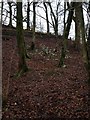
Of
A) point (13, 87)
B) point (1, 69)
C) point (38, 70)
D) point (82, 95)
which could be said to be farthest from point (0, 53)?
point (82, 95)

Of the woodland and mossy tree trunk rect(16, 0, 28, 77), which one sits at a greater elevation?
mossy tree trunk rect(16, 0, 28, 77)

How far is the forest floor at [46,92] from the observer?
12.0 meters

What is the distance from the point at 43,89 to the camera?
1465cm

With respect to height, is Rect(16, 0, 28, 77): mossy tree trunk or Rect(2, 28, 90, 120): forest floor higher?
Rect(16, 0, 28, 77): mossy tree trunk

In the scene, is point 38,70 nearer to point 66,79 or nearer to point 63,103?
point 66,79

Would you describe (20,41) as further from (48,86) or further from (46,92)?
(46,92)

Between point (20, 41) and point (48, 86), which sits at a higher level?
point (20, 41)

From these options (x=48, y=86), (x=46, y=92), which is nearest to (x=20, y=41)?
(x=48, y=86)

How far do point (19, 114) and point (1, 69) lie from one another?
8.16 metres

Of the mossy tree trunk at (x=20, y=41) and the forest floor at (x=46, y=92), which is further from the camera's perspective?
the mossy tree trunk at (x=20, y=41)

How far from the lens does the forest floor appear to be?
473 inches

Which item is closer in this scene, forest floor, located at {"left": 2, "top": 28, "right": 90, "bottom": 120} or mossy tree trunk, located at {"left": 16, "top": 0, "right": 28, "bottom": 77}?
forest floor, located at {"left": 2, "top": 28, "right": 90, "bottom": 120}

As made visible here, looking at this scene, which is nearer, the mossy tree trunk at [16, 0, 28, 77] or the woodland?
the woodland

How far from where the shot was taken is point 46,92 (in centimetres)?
1416
